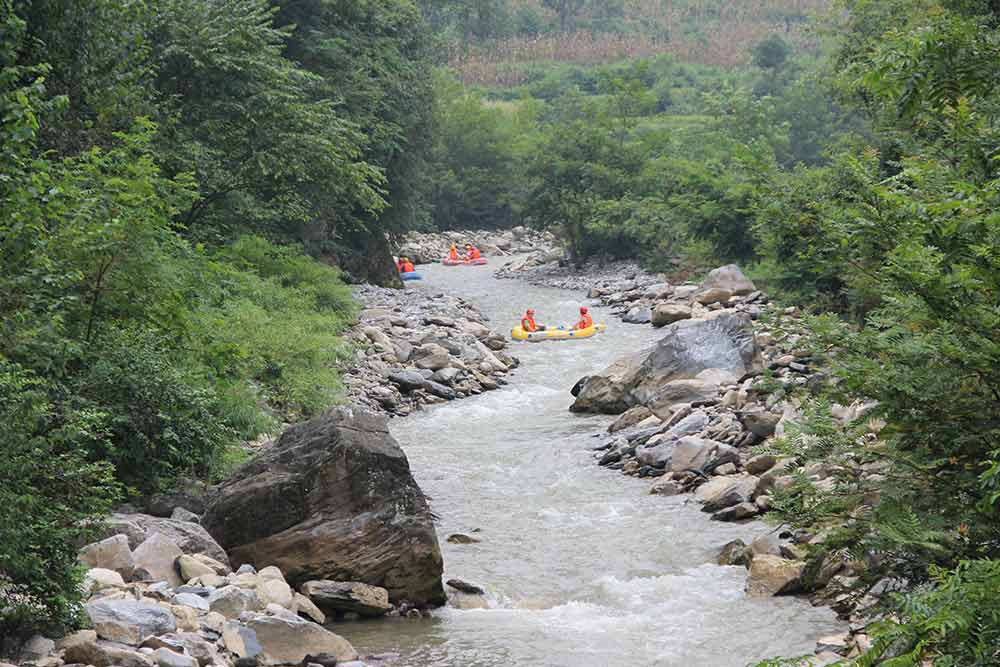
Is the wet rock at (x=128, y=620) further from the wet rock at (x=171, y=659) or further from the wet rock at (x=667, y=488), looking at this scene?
the wet rock at (x=667, y=488)

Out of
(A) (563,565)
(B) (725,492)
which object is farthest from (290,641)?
(B) (725,492)

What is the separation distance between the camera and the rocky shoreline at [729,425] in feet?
27.5

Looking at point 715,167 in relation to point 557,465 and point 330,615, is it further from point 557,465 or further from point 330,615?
point 330,615

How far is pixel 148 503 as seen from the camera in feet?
29.5

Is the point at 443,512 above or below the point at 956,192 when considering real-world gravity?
below

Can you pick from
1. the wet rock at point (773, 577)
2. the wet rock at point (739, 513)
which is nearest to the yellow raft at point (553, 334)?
the wet rock at point (739, 513)

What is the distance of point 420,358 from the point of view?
1820cm

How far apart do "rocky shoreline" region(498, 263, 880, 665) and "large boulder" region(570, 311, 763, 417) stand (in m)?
0.02

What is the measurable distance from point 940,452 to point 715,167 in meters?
25.8

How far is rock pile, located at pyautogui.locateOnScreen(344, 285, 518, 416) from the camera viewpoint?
1625 centimetres

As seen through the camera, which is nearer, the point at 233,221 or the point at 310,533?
the point at 310,533

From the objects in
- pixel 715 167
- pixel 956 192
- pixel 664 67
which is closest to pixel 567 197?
pixel 715 167

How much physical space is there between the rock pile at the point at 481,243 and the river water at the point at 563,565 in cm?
2398

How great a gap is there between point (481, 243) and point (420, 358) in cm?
2702
